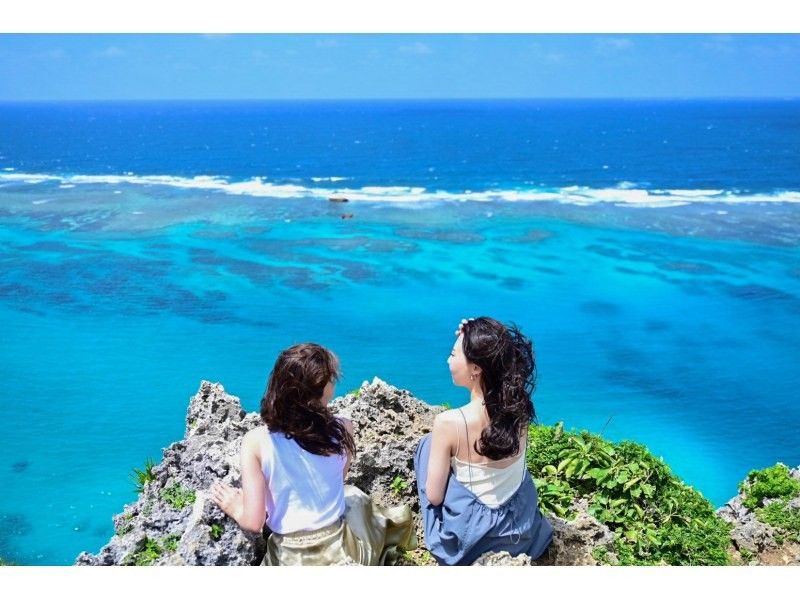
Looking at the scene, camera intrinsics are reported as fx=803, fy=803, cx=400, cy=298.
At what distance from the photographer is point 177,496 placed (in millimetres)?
4941

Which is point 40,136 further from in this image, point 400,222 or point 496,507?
point 496,507

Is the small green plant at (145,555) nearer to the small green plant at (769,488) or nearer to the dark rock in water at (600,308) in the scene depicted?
the small green plant at (769,488)

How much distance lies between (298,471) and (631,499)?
251cm

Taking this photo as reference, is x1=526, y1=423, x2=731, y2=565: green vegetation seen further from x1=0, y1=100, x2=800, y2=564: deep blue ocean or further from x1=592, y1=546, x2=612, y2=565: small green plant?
x1=0, y1=100, x2=800, y2=564: deep blue ocean

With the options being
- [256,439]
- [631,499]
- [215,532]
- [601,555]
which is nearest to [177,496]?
[215,532]

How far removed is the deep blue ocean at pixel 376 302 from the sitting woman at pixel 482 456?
24.3 ft

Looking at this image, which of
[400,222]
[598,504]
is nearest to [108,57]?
[400,222]

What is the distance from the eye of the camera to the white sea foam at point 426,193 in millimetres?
40250

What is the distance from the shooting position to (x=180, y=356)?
1839cm

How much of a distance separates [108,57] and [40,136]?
3301 cm

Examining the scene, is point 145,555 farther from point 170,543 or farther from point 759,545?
point 759,545

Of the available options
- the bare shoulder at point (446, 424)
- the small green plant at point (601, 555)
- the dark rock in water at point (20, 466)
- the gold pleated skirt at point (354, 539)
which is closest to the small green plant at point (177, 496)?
the gold pleated skirt at point (354, 539)

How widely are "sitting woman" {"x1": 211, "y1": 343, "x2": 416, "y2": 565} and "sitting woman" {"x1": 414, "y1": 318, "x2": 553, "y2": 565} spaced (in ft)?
1.54

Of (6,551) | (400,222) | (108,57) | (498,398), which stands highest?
(108,57)
